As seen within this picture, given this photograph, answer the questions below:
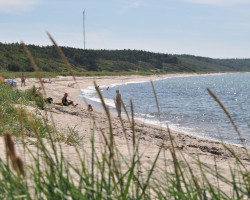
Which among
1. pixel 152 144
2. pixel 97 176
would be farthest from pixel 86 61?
pixel 97 176

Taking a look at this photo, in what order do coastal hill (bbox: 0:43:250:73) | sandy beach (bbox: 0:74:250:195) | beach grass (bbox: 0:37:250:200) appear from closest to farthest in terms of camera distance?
beach grass (bbox: 0:37:250:200)
sandy beach (bbox: 0:74:250:195)
coastal hill (bbox: 0:43:250:73)

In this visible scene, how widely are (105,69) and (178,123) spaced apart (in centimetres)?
6742

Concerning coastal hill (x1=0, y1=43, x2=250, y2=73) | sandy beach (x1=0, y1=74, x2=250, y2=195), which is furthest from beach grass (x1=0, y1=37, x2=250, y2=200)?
coastal hill (x1=0, y1=43, x2=250, y2=73)

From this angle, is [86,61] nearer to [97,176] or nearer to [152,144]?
[152,144]

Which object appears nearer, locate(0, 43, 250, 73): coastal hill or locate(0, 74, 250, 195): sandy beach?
locate(0, 74, 250, 195): sandy beach

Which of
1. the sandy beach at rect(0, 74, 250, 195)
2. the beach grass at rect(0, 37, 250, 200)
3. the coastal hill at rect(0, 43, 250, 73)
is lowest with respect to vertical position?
the sandy beach at rect(0, 74, 250, 195)

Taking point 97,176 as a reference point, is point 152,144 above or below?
below

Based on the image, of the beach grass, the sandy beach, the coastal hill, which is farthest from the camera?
the coastal hill

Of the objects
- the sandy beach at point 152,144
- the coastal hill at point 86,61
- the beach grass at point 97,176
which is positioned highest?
the coastal hill at point 86,61

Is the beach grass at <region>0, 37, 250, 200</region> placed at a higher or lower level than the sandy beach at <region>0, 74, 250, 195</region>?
higher

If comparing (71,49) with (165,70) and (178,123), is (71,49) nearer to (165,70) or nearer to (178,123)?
(165,70)

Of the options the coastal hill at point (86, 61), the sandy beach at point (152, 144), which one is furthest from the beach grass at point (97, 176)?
the coastal hill at point (86, 61)

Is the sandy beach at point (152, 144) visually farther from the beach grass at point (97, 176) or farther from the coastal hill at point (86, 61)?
the coastal hill at point (86, 61)

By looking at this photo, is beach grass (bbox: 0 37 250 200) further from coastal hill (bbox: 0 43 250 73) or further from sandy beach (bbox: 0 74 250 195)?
coastal hill (bbox: 0 43 250 73)
